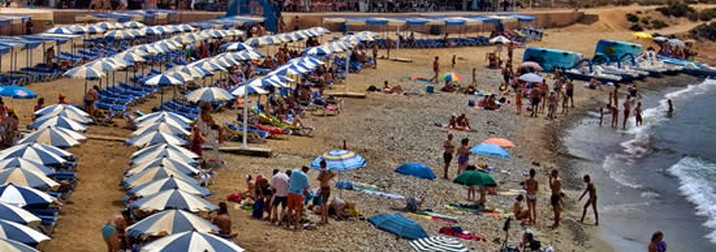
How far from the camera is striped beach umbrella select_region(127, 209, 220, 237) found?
13.1 m

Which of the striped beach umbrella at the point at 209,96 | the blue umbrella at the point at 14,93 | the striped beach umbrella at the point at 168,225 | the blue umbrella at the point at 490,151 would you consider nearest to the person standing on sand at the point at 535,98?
the blue umbrella at the point at 490,151

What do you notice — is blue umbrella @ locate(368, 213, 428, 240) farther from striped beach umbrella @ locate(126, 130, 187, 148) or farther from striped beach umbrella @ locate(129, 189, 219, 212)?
striped beach umbrella @ locate(126, 130, 187, 148)

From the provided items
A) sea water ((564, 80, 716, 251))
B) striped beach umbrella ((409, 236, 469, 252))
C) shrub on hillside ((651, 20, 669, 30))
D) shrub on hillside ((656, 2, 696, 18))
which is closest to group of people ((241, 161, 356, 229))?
striped beach umbrella ((409, 236, 469, 252))

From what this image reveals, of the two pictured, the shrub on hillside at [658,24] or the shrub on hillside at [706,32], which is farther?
the shrub on hillside at [658,24]

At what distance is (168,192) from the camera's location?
14.7m

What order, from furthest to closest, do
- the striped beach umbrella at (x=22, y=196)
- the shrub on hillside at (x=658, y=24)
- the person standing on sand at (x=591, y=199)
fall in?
1. the shrub on hillside at (x=658, y=24)
2. the person standing on sand at (x=591, y=199)
3. the striped beach umbrella at (x=22, y=196)

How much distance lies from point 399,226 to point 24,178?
5.52m

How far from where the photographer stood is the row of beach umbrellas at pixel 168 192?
12211 millimetres

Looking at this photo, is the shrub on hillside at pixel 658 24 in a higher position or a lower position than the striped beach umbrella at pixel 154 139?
higher

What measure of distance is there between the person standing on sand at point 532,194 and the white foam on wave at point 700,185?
3.96 m

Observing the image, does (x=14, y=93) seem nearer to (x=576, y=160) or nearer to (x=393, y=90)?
(x=576, y=160)

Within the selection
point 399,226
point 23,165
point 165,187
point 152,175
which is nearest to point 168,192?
point 165,187

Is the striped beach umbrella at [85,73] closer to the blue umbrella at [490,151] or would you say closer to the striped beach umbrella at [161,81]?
the striped beach umbrella at [161,81]

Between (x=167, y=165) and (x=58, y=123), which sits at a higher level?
(x=58, y=123)
